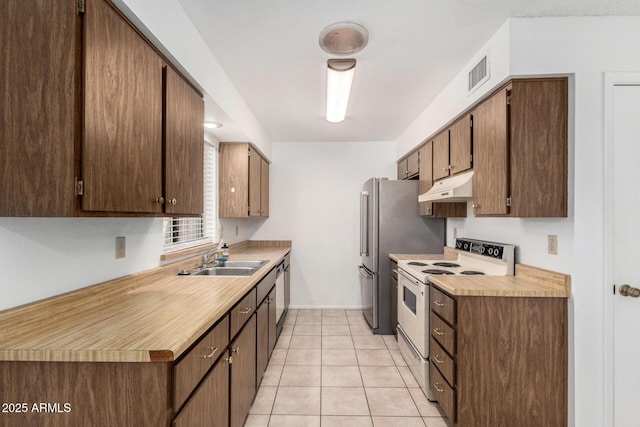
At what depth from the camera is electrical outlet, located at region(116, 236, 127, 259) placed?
5.56ft

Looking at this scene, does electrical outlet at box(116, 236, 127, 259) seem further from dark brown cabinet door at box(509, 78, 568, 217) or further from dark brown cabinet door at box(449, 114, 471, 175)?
dark brown cabinet door at box(449, 114, 471, 175)

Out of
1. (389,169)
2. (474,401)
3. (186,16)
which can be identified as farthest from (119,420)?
(389,169)

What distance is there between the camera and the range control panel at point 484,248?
7.60ft

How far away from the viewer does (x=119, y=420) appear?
0.99 metres

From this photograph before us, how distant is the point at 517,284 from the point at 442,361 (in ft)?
2.31

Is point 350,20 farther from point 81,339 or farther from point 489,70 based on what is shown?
point 81,339

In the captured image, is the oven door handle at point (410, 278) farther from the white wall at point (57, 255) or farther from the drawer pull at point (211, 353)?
the white wall at point (57, 255)

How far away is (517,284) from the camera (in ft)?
6.50

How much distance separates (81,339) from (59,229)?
56cm

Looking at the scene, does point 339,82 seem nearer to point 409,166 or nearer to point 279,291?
point 409,166

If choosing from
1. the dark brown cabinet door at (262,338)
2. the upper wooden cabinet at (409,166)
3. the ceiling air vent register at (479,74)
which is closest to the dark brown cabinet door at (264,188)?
the dark brown cabinet door at (262,338)

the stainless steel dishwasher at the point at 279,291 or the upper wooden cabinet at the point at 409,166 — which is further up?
the upper wooden cabinet at the point at 409,166

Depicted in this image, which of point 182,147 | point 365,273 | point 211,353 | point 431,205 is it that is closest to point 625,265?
point 431,205

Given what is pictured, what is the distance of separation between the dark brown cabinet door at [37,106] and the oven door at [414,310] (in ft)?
7.38
